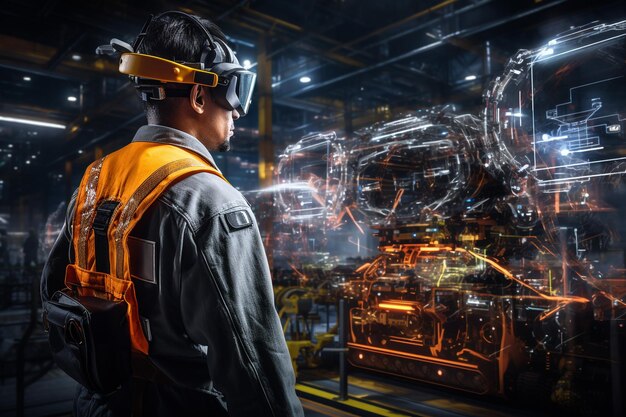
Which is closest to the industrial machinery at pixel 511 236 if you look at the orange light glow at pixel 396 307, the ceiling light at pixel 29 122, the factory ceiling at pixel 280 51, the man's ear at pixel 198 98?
the orange light glow at pixel 396 307

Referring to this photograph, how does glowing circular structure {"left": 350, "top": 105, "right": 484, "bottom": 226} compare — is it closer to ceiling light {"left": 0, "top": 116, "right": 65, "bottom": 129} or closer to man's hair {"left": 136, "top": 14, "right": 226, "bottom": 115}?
man's hair {"left": 136, "top": 14, "right": 226, "bottom": 115}

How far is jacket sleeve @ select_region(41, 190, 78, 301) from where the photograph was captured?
6.24 feet

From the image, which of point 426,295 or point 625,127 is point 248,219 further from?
point 426,295

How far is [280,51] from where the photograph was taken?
905 cm

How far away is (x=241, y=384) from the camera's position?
4.11ft

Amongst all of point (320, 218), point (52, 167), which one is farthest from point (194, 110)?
point (52, 167)

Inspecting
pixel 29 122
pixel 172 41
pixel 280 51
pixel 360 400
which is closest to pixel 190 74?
pixel 172 41

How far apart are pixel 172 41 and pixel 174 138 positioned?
0.34m

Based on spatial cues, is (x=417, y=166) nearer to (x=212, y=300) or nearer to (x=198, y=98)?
(x=198, y=98)

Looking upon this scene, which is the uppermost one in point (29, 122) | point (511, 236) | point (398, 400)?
point (29, 122)

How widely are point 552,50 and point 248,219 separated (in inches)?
152

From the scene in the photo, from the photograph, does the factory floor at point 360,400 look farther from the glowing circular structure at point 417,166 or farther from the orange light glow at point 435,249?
the glowing circular structure at point 417,166

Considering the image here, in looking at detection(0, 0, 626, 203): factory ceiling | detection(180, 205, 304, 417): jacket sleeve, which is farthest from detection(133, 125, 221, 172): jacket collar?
detection(0, 0, 626, 203): factory ceiling

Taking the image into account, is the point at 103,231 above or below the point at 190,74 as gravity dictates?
below
